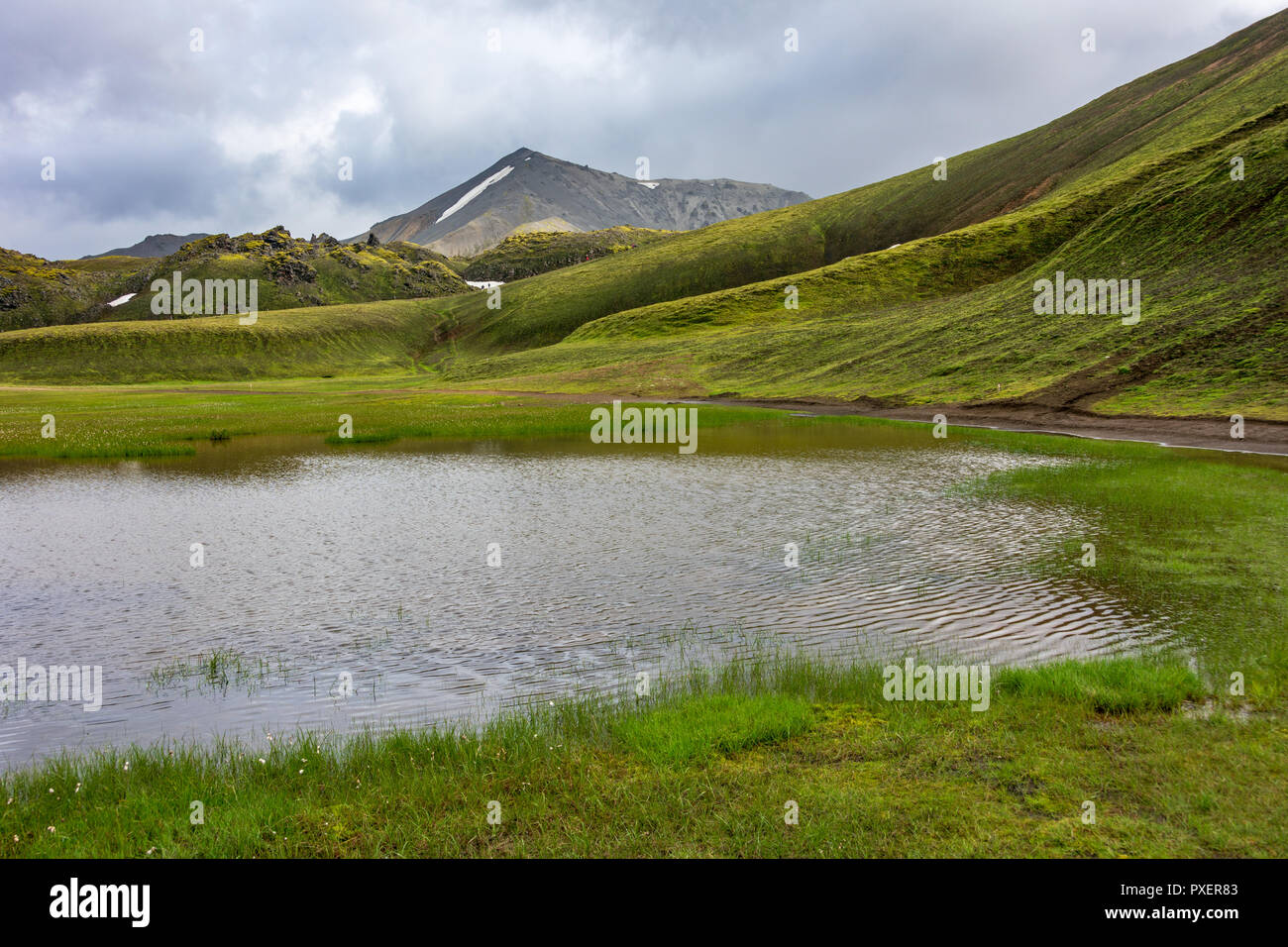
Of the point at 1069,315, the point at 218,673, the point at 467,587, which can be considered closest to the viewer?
the point at 218,673

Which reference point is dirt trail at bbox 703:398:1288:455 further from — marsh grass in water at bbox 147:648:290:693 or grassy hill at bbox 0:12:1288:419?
marsh grass in water at bbox 147:648:290:693

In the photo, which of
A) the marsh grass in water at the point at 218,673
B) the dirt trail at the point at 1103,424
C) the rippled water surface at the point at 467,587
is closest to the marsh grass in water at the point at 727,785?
the rippled water surface at the point at 467,587

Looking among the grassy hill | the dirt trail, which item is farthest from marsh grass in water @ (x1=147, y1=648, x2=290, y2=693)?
the grassy hill

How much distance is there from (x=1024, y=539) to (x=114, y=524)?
3280 cm

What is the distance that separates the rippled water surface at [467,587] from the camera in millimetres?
14398

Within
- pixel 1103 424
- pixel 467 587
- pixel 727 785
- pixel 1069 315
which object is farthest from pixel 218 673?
pixel 1069 315

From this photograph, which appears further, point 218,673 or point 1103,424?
point 1103,424

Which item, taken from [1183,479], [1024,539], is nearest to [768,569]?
[1024,539]

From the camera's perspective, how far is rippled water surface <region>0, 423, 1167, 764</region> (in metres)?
14.4

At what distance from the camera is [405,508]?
32625 mm

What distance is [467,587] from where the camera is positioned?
68.9 feet

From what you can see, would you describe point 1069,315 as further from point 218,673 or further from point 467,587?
point 218,673

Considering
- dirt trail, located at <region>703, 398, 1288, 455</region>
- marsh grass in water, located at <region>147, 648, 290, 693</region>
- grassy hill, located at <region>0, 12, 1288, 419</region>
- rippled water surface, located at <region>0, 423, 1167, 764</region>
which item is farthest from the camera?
grassy hill, located at <region>0, 12, 1288, 419</region>
